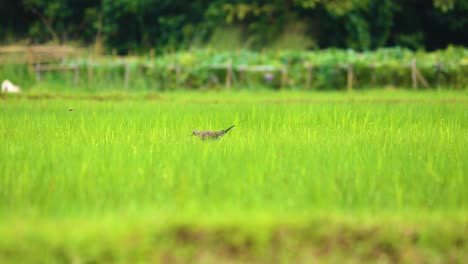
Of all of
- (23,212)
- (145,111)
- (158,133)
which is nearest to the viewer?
(23,212)

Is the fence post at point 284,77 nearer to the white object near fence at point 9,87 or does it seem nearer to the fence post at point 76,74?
the fence post at point 76,74

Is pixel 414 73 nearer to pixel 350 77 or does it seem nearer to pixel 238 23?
pixel 350 77

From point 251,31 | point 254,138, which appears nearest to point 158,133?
point 254,138

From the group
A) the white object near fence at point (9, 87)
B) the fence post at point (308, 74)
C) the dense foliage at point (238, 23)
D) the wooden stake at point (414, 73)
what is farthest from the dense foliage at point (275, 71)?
the dense foliage at point (238, 23)

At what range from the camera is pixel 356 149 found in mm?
4699

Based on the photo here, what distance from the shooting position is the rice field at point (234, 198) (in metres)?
2.78

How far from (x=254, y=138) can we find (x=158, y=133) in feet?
3.29

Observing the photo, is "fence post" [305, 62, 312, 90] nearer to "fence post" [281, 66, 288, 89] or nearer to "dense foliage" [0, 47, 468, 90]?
"dense foliage" [0, 47, 468, 90]

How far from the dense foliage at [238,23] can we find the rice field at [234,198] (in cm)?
1611

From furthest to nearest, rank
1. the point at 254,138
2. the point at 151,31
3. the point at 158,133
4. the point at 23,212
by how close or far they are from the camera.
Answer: the point at 151,31 < the point at 158,133 < the point at 254,138 < the point at 23,212

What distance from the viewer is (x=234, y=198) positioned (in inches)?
130

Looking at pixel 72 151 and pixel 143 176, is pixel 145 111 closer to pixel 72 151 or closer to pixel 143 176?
pixel 72 151

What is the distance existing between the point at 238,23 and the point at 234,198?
Answer: 19557mm

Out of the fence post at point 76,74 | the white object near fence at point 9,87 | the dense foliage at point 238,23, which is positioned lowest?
the fence post at point 76,74
